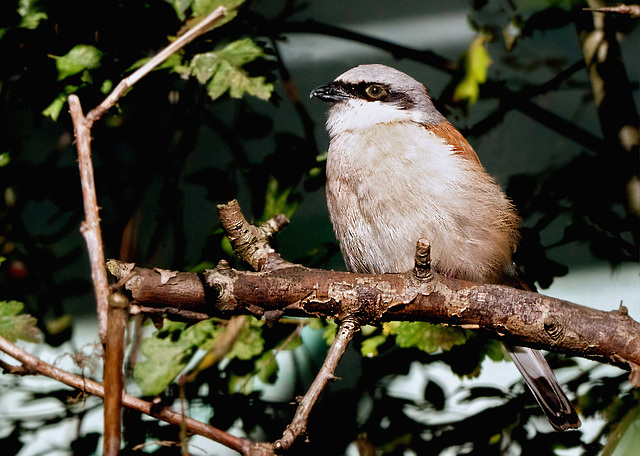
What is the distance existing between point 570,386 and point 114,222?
2.24 m

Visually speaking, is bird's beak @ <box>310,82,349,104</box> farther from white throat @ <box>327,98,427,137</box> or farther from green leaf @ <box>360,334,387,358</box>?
green leaf @ <box>360,334,387,358</box>

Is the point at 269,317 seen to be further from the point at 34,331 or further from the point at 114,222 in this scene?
the point at 114,222

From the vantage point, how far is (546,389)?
190cm

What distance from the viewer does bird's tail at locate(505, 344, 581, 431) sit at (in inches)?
72.3

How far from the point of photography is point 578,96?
269cm

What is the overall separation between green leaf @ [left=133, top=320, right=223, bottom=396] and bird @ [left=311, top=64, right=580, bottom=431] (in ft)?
2.05

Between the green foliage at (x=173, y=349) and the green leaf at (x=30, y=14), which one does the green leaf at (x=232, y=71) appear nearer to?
the green leaf at (x=30, y=14)

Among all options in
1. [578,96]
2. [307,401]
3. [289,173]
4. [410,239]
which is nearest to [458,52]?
[578,96]

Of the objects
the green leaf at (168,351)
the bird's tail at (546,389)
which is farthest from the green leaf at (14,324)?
the bird's tail at (546,389)

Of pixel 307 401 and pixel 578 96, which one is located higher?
pixel 578 96

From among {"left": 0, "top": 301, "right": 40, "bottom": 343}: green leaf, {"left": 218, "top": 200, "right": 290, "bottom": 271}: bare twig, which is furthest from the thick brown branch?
{"left": 0, "top": 301, "right": 40, "bottom": 343}: green leaf

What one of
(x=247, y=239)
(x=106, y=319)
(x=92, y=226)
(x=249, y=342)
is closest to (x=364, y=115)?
(x=247, y=239)

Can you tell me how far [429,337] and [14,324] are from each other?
1483 millimetres

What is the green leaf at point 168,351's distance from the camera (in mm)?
2027
